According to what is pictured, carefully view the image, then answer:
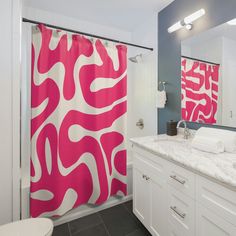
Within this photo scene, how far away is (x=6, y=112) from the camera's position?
120 cm

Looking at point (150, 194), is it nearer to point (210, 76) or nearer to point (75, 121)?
point (75, 121)

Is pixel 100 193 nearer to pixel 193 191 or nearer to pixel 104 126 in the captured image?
pixel 104 126

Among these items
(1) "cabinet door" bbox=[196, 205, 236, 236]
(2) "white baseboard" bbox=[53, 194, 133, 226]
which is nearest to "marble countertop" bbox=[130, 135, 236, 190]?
(1) "cabinet door" bbox=[196, 205, 236, 236]

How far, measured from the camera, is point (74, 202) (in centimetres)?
166

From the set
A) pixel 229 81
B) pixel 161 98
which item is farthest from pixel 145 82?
pixel 229 81

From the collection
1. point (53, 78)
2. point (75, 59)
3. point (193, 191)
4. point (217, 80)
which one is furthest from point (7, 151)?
point (217, 80)

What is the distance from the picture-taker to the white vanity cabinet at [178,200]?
0.78 m

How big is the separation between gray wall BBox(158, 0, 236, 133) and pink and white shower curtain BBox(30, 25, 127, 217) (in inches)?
19.4

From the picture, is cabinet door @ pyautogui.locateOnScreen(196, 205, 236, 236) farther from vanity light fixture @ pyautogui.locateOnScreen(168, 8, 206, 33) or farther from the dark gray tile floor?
vanity light fixture @ pyautogui.locateOnScreen(168, 8, 206, 33)

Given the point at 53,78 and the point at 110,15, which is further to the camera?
the point at 110,15

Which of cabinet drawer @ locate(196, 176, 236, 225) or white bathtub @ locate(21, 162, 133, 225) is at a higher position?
cabinet drawer @ locate(196, 176, 236, 225)

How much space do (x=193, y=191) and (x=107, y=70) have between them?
141 centimetres

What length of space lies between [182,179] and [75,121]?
1.13 metres

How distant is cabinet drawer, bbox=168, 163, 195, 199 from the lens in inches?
37.2
